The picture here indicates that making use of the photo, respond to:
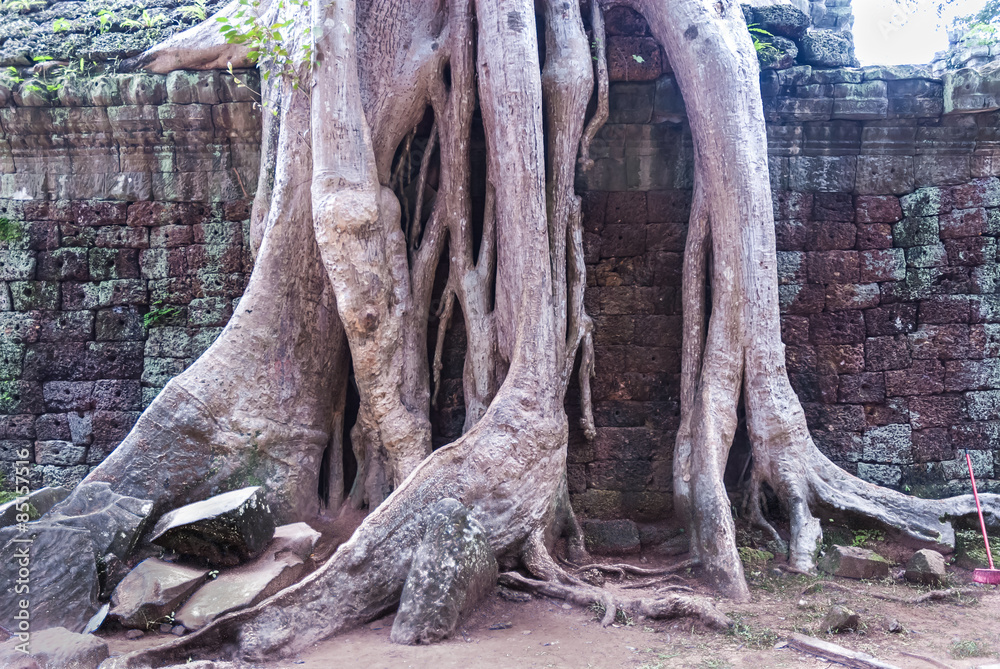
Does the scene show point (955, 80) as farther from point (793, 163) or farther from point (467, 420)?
point (467, 420)

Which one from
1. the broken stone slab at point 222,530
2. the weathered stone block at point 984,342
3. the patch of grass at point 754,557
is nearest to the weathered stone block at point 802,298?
the weathered stone block at point 984,342

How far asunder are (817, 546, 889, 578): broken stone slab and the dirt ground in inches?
3.8

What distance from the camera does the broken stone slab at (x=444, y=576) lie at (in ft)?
7.73

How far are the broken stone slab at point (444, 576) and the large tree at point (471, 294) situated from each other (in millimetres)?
140

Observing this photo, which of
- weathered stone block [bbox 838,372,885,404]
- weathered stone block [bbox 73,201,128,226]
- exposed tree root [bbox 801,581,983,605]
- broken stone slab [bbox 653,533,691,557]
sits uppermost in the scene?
weathered stone block [bbox 73,201,128,226]

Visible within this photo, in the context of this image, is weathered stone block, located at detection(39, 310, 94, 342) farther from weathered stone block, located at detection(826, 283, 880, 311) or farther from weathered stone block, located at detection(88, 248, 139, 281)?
weathered stone block, located at detection(826, 283, 880, 311)

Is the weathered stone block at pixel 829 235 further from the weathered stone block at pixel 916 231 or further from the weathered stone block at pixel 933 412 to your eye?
the weathered stone block at pixel 933 412

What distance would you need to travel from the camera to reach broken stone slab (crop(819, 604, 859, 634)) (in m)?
2.35

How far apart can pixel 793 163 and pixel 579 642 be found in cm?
301

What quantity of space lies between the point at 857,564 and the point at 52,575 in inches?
125

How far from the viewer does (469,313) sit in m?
3.40

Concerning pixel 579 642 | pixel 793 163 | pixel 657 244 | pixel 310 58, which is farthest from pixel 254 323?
pixel 793 163

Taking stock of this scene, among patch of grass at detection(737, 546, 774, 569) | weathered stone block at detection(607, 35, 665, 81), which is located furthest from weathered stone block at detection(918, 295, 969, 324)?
weathered stone block at detection(607, 35, 665, 81)

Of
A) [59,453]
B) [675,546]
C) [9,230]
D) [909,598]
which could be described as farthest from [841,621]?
[9,230]
